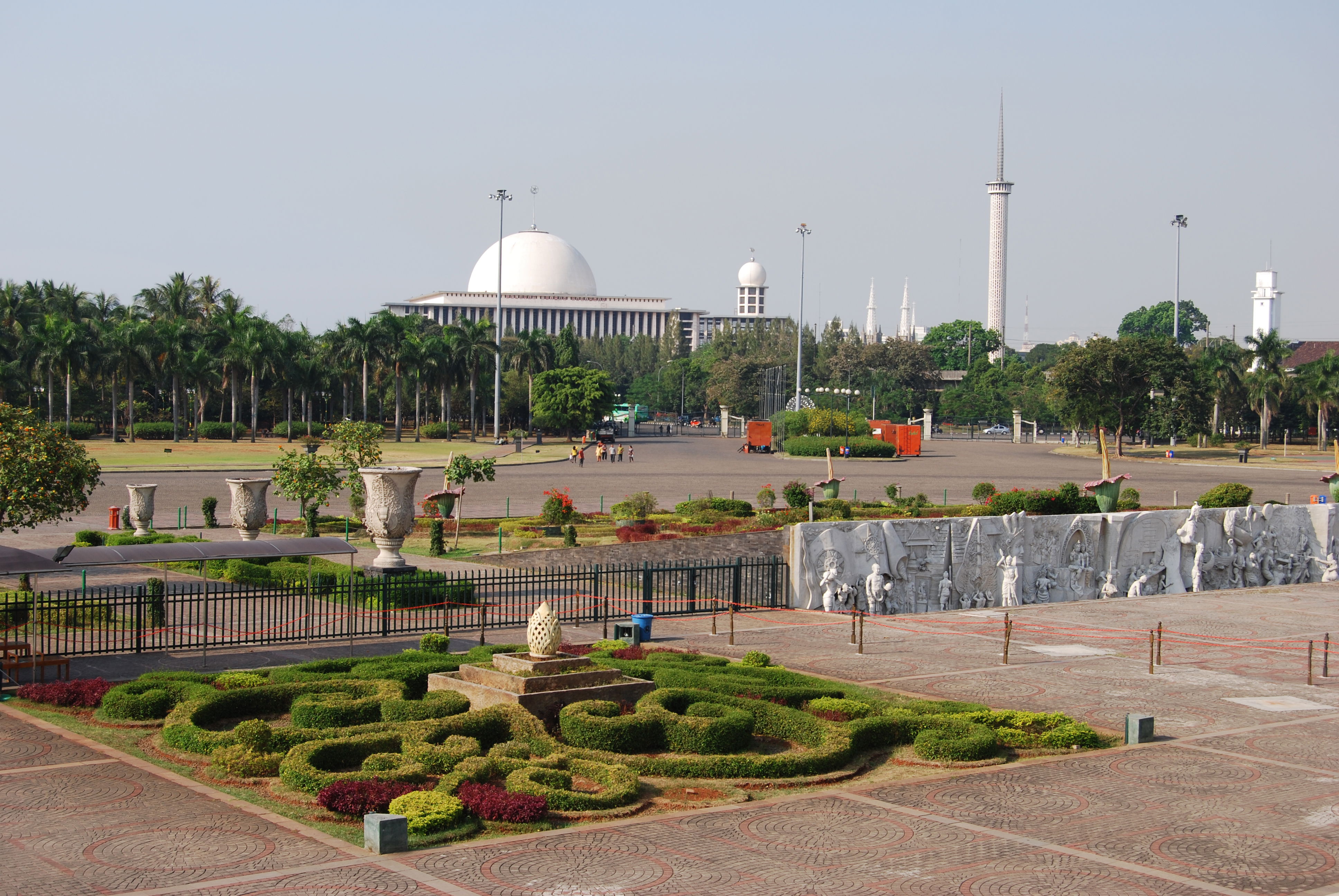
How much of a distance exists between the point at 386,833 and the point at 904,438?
7288 cm

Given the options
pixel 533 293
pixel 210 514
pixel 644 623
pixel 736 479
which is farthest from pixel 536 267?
pixel 644 623

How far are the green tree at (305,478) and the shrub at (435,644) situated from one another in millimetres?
14599

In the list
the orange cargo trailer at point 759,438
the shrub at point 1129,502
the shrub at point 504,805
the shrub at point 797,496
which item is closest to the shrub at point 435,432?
the orange cargo trailer at point 759,438

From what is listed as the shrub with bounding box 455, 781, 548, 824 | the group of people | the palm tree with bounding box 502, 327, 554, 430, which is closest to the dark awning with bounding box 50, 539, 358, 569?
the shrub with bounding box 455, 781, 548, 824

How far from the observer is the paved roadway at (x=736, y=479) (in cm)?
4288

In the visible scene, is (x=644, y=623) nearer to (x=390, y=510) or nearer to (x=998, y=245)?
(x=390, y=510)

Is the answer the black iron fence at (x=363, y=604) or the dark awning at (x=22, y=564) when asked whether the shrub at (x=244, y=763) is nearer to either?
the black iron fence at (x=363, y=604)

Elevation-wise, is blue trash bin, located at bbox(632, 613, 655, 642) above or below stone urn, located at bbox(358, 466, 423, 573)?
below

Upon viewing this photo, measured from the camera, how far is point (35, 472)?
79.1ft

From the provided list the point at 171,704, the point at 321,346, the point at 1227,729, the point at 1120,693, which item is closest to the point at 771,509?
the point at 1120,693

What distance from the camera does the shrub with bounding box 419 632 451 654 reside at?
61.0 ft

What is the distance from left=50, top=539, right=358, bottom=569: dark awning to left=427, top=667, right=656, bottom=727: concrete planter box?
5.09 meters

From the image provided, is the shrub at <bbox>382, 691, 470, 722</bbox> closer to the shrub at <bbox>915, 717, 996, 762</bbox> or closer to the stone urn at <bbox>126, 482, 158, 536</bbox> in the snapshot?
the shrub at <bbox>915, 717, 996, 762</bbox>

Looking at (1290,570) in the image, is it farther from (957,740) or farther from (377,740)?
(377,740)
